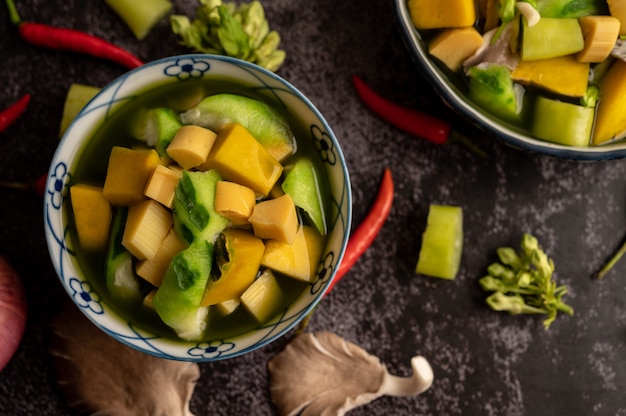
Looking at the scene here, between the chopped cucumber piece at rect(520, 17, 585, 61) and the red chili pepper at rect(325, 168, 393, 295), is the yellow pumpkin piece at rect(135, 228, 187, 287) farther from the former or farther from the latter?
the chopped cucumber piece at rect(520, 17, 585, 61)

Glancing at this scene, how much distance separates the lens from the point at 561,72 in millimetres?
1951

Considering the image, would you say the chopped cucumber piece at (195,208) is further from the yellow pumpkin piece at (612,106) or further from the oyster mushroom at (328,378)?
the yellow pumpkin piece at (612,106)

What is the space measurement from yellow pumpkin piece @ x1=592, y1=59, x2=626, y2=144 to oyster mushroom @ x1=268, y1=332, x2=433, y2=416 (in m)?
0.92

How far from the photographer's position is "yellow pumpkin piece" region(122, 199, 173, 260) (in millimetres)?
1693

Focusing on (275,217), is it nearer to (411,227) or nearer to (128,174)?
(128,174)

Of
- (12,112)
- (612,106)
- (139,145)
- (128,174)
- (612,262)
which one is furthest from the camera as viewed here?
(612,262)

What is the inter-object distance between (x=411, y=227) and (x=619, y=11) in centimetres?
91

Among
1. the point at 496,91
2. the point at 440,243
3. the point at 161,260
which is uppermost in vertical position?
the point at 496,91

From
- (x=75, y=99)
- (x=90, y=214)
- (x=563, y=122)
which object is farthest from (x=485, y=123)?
(x=75, y=99)

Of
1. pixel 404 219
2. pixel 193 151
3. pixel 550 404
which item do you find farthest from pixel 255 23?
pixel 550 404

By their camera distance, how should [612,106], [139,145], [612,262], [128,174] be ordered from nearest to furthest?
[128,174] < [139,145] < [612,106] < [612,262]

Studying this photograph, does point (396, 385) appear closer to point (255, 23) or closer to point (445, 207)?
point (445, 207)

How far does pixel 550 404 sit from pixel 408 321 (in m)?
0.57

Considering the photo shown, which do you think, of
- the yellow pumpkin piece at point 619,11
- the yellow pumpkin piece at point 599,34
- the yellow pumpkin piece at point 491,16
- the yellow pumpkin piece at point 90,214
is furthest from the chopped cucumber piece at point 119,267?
the yellow pumpkin piece at point 619,11
